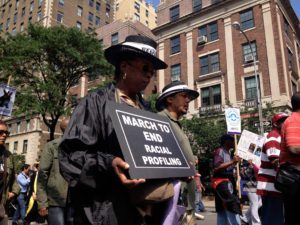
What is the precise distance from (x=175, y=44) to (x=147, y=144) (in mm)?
31395

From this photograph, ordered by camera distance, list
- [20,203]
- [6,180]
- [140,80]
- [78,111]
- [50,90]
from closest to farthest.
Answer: [78,111]
[140,80]
[6,180]
[20,203]
[50,90]

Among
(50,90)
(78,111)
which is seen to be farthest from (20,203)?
(50,90)

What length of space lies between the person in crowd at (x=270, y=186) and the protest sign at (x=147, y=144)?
2.52 metres

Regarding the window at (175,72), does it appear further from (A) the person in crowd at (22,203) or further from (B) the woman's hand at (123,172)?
(B) the woman's hand at (123,172)

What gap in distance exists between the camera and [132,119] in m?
1.78

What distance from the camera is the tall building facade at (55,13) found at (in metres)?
50.8

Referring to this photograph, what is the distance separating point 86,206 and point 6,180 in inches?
128

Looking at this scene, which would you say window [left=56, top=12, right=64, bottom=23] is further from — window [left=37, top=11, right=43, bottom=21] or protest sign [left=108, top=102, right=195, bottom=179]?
protest sign [left=108, top=102, right=195, bottom=179]

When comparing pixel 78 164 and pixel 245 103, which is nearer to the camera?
pixel 78 164

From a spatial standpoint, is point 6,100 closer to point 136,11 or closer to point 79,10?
point 79,10

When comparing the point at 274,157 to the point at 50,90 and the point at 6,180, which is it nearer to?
the point at 6,180

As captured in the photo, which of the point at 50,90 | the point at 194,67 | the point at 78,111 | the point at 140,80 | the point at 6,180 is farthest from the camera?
the point at 194,67

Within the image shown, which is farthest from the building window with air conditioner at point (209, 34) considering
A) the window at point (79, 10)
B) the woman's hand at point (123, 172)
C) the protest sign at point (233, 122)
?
the window at point (79, 10)

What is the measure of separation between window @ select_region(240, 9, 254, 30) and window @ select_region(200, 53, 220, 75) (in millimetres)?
3410
